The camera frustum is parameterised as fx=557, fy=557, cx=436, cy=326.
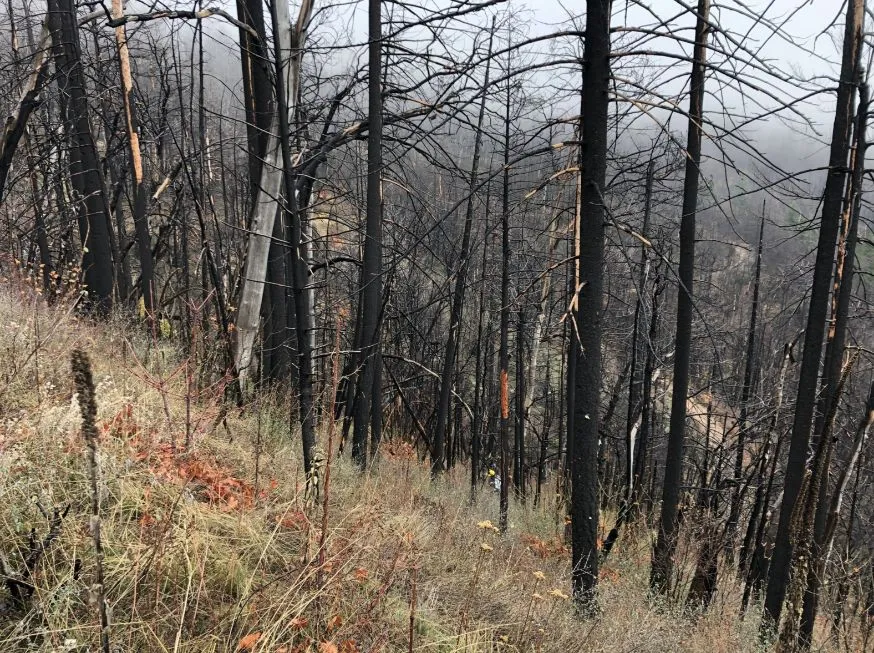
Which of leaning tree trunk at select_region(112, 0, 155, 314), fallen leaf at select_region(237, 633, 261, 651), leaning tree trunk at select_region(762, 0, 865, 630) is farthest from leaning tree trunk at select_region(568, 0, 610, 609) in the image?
leaning tree trunk at select_region(112, 0, 155, 314)

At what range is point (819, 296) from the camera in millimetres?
7328

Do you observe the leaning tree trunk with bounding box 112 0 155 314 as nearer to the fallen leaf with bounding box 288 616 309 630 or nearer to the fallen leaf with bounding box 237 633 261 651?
the fallen leaf with bounding box 288 616 309 630

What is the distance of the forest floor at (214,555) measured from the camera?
2480 mm

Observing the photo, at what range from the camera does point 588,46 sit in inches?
164

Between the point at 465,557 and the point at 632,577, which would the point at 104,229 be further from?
the point at 632,577

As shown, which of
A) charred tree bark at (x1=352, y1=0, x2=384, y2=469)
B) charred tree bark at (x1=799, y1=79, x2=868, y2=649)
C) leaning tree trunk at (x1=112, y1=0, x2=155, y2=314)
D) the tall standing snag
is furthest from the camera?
leaning tree trunk at (x1=112, y1=0, x2=155, y2=314)

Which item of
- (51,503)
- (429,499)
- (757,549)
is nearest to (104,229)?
(429,499)

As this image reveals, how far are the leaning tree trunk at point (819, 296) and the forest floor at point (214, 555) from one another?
2.75 metres

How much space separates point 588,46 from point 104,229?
892cm

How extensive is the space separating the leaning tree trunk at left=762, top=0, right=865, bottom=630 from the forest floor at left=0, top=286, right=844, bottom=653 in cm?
275

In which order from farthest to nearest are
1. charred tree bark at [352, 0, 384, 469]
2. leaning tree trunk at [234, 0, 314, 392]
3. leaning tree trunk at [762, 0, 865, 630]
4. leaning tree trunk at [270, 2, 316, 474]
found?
leaning tree trunk at [762, 0, 865, 630], charred tree bark at [352, 0, 384, 469], leaning tree trunk at [234, 0, 314, 392], leaning tree trunk at [270, 2, 316, 474]

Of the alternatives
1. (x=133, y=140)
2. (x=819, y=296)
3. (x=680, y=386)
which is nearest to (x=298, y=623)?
(x=680, y=386)

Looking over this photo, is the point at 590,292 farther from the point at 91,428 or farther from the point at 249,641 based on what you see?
the point at 91,428

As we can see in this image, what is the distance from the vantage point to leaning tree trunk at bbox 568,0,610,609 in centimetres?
412
